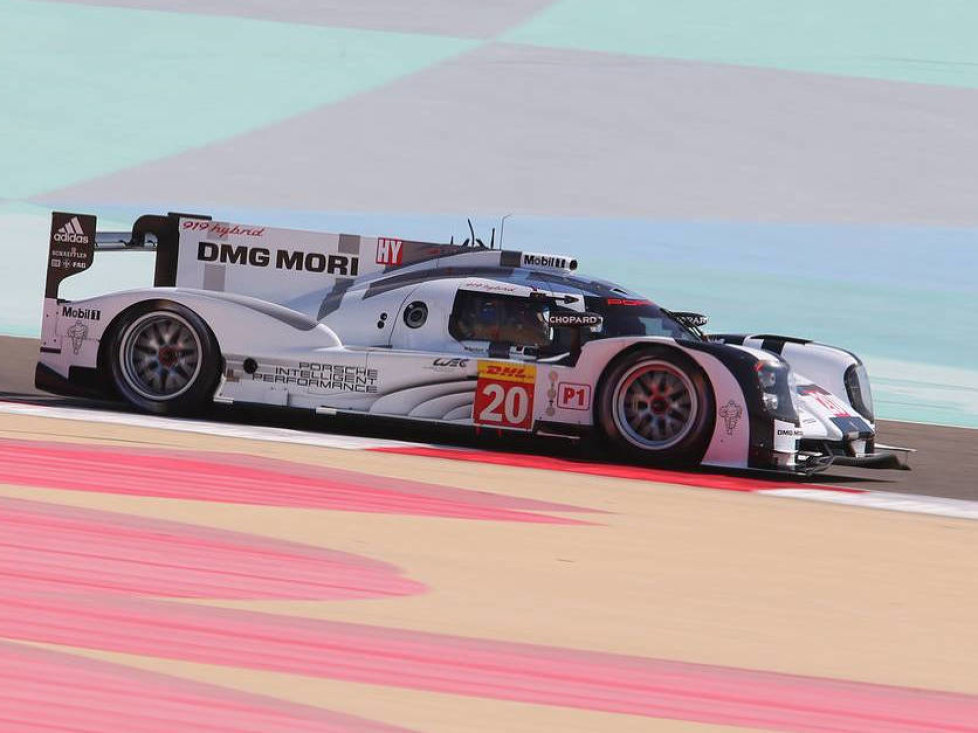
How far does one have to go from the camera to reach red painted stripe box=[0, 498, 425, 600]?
5.04 metres

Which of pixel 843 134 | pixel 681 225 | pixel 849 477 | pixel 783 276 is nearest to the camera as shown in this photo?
pixel 849 477

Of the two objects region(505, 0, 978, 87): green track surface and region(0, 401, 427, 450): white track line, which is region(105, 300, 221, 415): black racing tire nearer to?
region(0, 401, 427, 450): white track line

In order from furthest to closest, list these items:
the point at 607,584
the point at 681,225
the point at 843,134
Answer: the point at 843,134
the point at 681,225
the point at 607,584

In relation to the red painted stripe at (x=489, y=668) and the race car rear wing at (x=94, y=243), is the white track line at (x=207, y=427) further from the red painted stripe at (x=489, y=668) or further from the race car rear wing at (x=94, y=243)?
the red painted stripe at (x=489, y=668)

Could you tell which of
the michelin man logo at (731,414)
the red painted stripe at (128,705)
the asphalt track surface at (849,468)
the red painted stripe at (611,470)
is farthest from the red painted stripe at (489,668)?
the asphalt track surface at (849,468)

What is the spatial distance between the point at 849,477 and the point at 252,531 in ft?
17.0

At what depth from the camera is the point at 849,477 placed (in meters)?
10.2

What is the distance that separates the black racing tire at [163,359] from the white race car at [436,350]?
12 millimetres

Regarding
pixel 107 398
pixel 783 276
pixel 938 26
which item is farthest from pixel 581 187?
pixel 107 398

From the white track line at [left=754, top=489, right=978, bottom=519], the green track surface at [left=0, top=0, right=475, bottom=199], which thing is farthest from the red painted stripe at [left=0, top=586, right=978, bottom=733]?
the green track surface at [left=0, top=0, right=475, bottom=199]

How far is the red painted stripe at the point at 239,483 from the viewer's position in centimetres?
702

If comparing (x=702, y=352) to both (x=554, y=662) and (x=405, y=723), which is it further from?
(x=405, y=723)

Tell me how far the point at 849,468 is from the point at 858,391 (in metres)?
0.62

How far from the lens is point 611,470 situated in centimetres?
932
